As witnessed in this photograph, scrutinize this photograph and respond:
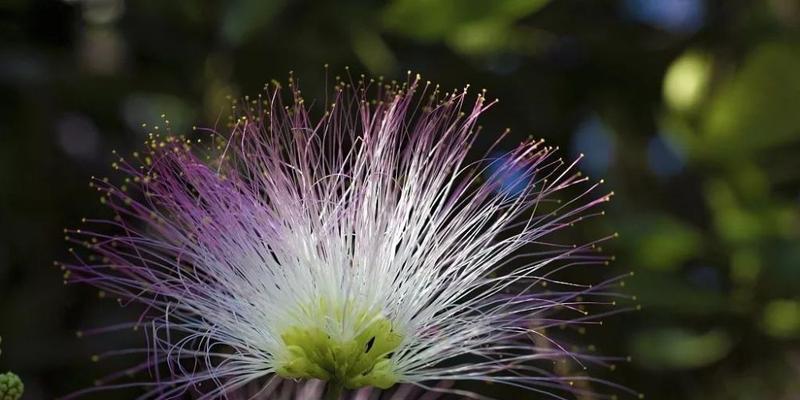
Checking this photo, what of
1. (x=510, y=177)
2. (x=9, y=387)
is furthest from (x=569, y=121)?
(x=9, y=387)

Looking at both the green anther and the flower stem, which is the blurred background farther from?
the green anther

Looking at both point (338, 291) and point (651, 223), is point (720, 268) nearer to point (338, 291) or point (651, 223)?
point (651, 223)

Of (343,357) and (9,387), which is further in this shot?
(343,357)

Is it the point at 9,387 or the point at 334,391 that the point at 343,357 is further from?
the point at 9,387

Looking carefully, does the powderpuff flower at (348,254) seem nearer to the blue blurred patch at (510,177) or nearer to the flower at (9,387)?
the blue blurred patch at (510,177)

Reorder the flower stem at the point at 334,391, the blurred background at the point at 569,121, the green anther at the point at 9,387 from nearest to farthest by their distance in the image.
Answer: the green anther at the point at 9,387
the flower stem at the point at 334,391
the blurred background at the point at 569,121

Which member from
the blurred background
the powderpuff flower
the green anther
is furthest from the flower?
the blurred background

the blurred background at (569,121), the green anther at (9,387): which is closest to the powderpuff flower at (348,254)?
the green anther at (9,387)
